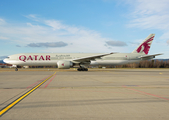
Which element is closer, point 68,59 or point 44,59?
point 44,59

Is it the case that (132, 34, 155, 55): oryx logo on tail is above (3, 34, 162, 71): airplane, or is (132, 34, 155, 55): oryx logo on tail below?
above

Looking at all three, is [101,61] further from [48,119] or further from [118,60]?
[48,119]

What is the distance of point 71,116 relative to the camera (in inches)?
157

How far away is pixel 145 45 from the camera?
32.9 metres

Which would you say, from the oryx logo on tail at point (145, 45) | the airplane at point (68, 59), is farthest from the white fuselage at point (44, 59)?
the oryx logo on tail at point (145, 45)

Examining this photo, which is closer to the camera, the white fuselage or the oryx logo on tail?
the white fuselage

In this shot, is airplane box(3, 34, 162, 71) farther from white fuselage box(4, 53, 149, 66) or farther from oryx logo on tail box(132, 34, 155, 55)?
oryx logo on tail box(132, 34, 155, 55)

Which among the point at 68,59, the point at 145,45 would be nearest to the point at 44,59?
the point at 68,59

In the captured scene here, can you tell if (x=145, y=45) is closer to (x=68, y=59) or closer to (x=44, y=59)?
(x=68, y=59)

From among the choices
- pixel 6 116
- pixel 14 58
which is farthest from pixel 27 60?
pixel 6 116

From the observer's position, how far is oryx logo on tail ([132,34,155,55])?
108 ft

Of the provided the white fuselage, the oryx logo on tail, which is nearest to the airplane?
the white fuselage

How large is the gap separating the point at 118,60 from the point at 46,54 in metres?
15.9

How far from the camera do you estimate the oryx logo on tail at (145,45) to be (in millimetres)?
32812
